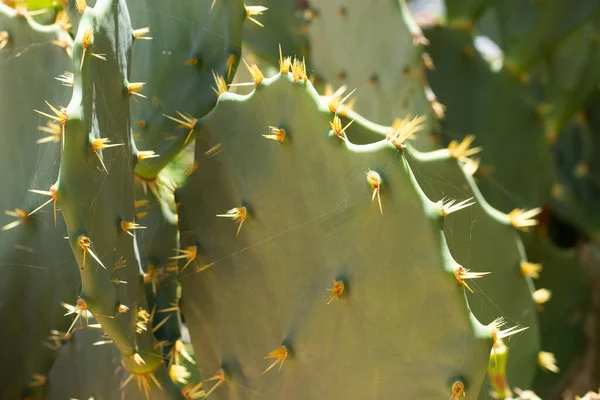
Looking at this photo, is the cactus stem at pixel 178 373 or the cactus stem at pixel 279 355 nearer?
the cactus stem at pixel 279 355

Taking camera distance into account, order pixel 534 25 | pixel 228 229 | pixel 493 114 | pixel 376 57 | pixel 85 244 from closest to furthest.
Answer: pixel 85 244, pixel 228 229, pixel 376 57, pixel 493 114, pixel 534 25

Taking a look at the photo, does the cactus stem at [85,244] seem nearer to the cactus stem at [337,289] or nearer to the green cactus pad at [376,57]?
the cactus stem at [337,289]

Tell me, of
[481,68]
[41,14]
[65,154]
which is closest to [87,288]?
[65,154]

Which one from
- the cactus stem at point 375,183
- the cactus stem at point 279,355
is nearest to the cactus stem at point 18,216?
the cactus stem at point 279,355

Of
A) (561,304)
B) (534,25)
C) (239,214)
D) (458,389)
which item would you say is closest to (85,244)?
(239,214)

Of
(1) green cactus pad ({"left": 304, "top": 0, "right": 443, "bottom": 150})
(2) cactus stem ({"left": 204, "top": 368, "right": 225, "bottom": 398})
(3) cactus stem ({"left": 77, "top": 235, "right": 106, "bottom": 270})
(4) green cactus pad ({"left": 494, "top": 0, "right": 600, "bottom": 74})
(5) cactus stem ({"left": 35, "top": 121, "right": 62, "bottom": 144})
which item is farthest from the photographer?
(4) green cactus pad ({"left": 494, "top": 0, "right": 600, "bottom": 74})

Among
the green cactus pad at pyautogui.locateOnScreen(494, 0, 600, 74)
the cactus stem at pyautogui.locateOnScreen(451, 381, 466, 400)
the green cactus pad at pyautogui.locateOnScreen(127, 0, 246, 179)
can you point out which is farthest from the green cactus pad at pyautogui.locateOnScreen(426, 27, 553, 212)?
the cactus stem at pyautogui.locateOnScreen(451, 381, 466, 400)

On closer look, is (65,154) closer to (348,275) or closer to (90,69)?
(90,69)

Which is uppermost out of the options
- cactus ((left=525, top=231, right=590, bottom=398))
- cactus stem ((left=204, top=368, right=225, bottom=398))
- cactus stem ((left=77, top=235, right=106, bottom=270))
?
cactus stem ((left=77, top=235, right=106, bottom=270))

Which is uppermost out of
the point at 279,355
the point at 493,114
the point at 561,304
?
the point at 279,355

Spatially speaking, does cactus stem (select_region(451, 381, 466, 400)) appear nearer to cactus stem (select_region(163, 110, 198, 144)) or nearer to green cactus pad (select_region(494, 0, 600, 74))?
cactus stem (select_region(163, 110, 198, 144))

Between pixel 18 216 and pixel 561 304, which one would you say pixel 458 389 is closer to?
pixel 18 216
